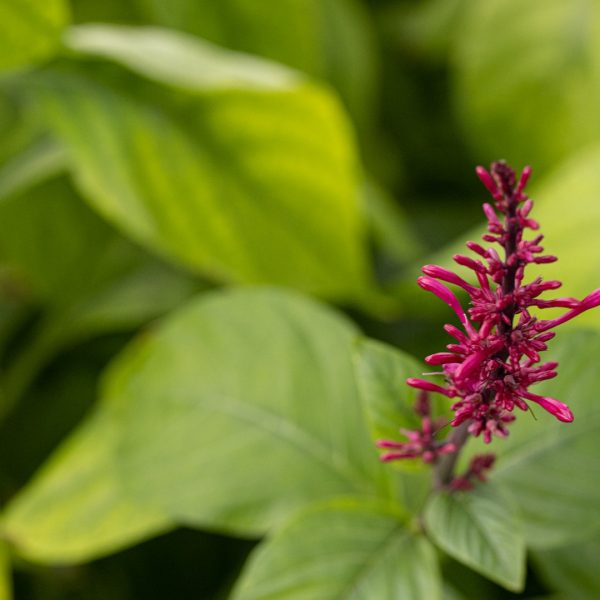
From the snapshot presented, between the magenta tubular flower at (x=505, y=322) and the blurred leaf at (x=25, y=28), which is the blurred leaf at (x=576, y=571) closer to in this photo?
the magenta tubular flower at (x=505, y=322)

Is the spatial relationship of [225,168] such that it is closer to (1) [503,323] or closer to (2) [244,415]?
(2) [244,415]

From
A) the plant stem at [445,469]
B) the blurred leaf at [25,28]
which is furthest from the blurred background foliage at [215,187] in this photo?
the plant stem at [445,469]

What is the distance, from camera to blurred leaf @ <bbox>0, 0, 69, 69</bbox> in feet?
1.58

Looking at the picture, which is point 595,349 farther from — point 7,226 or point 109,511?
point 7,226

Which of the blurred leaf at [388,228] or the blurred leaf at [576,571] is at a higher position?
the blurred leaf at [388,228]

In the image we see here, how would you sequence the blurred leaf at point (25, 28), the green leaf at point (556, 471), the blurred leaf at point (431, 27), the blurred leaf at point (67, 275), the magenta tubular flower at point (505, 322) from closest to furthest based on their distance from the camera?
1. the magenta tubular flower at point (505, 322)
2. the green leaf at point (556, 471)
3. the blurred leaf at point (25, 28)
4. the blurred leaf at point (67, 275)
5. the blurred leaf at point (431, 27)

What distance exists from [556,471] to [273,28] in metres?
0.45

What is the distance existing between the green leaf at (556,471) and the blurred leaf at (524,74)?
39cm

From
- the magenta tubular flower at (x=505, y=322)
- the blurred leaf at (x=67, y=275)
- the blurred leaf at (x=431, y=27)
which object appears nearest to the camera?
the magenta tubular flower at (x=505, y=322)

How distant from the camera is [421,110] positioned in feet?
2.78

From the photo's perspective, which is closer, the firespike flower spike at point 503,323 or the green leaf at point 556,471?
the firespike flower spike at point 503,323

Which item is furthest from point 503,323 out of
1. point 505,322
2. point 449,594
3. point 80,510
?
point 80,510

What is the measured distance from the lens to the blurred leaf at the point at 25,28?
1.58 feet

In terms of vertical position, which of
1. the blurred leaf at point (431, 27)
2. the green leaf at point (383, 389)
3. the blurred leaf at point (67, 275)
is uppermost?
the blurred leaf at point (431, 27)
